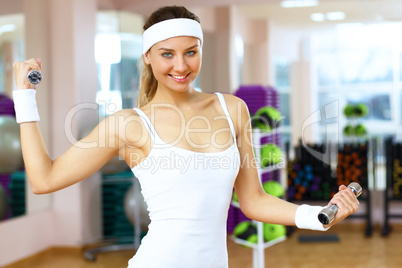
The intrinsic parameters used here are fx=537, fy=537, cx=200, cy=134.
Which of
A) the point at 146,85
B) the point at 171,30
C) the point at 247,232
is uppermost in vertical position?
the point at 171,30

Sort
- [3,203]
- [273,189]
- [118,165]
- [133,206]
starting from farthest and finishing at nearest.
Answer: [133,206] → [118,165] → [3,203] → [273,189]

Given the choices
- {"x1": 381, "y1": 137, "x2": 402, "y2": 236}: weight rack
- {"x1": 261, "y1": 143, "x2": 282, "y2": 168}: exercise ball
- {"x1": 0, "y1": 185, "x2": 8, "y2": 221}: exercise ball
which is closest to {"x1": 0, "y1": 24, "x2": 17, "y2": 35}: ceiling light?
{"x1": 0, "y1": 185, "x2": 8, "y2": 221}: exercise ball

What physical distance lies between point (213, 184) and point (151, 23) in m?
0.43

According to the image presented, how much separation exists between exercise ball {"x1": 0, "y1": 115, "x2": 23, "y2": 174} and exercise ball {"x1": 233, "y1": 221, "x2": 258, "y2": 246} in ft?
6.08

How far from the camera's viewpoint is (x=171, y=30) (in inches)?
50.5

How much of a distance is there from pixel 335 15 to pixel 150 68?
25.5ft

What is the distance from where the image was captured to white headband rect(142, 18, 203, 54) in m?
1.28

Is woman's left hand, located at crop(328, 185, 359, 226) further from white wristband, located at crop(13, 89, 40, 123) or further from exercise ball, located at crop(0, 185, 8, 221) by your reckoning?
exercise ball, located at crop(0, 185, 8, 221)

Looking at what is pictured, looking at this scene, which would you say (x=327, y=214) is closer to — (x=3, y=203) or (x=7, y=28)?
(x=3, y=203)

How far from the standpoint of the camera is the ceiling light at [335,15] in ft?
27.7

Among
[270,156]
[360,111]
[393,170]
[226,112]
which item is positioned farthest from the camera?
[360,111]

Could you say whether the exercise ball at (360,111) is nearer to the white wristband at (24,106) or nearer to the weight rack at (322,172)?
the weight rack at (322,172)

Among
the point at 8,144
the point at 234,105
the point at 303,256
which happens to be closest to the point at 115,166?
the point at 8,144

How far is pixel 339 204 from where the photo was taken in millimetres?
1232
